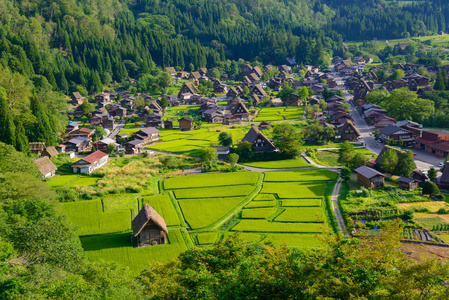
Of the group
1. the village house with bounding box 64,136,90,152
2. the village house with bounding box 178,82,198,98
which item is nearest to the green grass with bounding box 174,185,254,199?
the village house with bounding box 64,136,90,152

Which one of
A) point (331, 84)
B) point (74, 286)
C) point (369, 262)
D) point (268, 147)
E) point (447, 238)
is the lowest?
point (331, 84)

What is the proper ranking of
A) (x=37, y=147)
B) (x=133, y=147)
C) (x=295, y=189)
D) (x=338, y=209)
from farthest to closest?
(x=133, y=147), (x=37, y=147), (x=295, y=189), (x=338, y=209)

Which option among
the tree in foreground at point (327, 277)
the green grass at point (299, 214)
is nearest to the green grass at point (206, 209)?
the green grass at point (299, 214)

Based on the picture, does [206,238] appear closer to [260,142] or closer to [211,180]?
[211,180]

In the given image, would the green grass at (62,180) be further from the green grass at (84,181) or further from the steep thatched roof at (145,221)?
the steep thatched roof at (145,221)

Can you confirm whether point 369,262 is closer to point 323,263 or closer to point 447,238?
point 323,263

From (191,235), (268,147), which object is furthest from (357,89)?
(191,235)

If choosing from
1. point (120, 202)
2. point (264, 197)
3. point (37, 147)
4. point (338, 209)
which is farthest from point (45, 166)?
point (338, 209)
